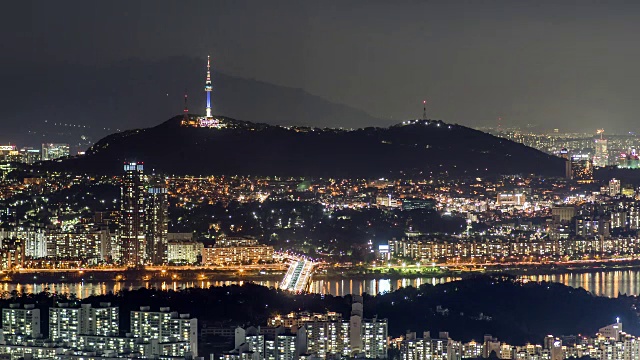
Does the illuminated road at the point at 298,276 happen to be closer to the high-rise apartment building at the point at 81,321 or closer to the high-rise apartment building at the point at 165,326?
the high-rise apartment building at the point at 81,321

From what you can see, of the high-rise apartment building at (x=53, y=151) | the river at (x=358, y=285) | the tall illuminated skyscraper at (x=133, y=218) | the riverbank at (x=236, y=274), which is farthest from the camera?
→ the high-rise apartment building at (x=53, y=151)

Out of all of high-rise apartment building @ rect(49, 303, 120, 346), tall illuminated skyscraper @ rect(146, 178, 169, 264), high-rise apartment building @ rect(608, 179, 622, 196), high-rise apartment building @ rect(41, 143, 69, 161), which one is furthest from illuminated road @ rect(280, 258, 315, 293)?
high-rise apartment building @ rect(41, 143, 69, 161)

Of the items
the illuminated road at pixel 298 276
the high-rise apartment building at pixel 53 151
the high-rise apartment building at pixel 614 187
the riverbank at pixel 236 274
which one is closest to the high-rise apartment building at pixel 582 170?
the high-rise apartment building at pixel 614 187

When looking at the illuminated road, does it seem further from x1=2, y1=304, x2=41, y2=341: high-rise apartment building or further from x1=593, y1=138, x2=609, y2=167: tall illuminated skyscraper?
x1=593, y1=138, x2=609, y2=167: tall illuminated skyscraper

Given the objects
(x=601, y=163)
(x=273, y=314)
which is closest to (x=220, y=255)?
(x=273, y=314)

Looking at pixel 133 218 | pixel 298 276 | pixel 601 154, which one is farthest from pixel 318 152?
pixel 298 276

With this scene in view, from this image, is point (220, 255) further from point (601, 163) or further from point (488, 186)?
point (601, 163)

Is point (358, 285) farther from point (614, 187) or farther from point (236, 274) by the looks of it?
point (614, 187)
